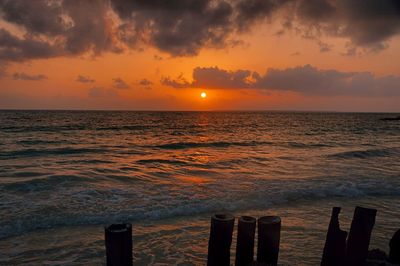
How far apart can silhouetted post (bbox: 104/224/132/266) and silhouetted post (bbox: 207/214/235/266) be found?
4.18 feet

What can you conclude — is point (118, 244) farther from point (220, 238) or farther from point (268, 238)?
point (268, 238)

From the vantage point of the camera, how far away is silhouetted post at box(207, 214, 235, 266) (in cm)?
479

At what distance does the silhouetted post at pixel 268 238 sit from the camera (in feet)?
16.8

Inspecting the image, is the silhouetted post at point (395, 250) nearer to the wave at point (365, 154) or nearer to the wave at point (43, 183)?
the wave at point (43, 183)

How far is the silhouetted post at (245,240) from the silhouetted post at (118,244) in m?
1.80

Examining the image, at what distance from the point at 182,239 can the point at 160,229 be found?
94 cm

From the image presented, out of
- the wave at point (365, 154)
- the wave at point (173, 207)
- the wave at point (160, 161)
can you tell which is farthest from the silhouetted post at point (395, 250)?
the wave at point (365, 154)

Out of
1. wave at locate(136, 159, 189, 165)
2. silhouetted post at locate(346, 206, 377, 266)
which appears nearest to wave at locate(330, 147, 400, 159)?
wave at locate(136, 159, 189, 165)

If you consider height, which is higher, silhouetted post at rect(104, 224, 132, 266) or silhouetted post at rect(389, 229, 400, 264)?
silhouetted post at rect(104, 224, 132, 266)

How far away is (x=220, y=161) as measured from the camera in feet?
70.7

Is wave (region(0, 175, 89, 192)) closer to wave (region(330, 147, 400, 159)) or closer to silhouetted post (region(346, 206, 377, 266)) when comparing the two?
silhouetted post (region(346, 206, 377, 266))

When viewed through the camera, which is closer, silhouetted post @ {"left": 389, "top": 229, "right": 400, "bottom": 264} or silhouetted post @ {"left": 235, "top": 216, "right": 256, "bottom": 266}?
silhouetted post @ {"left": 235, "top": 216, "right": 256, "bottom": 266}

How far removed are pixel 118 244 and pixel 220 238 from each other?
1502 mm

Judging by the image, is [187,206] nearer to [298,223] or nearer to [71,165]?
[298,223]
